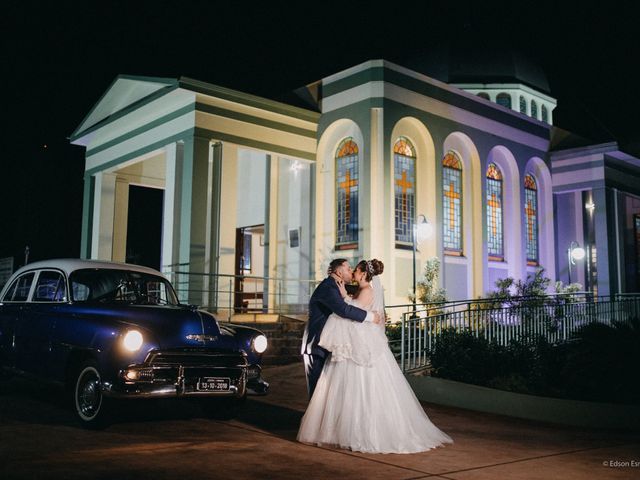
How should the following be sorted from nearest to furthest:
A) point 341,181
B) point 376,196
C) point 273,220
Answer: point 376,196, point 341,181, point 273,220

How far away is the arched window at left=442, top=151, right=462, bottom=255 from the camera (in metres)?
20.3

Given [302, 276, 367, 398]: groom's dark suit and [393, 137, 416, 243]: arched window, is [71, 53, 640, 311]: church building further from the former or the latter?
[302, 276, 367, 398]: groom's dark suit

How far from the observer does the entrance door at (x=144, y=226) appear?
32594 mm

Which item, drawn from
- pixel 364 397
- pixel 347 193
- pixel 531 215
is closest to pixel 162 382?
pixel 364 397

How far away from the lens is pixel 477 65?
25750 mm

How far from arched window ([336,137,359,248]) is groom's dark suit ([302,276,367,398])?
1161 centimetres

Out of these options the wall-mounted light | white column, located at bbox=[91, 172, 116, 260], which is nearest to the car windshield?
the wall-mounted light

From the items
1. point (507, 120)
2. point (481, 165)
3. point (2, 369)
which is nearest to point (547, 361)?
point (2, 369)

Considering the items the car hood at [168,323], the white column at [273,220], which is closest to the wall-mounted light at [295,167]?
the white column at [273,220]

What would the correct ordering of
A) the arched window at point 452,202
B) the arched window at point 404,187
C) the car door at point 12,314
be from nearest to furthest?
the car door at point 12,314, the arched window at point 404,187, the arched window at point 452,202

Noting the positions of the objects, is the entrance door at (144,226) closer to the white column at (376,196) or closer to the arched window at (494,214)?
the arched window at (494,214)

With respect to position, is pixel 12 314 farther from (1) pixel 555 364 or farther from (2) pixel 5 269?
(2) pixel 5 269

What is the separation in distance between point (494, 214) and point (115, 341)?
55.7 ft

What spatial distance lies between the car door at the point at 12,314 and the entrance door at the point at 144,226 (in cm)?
2321
